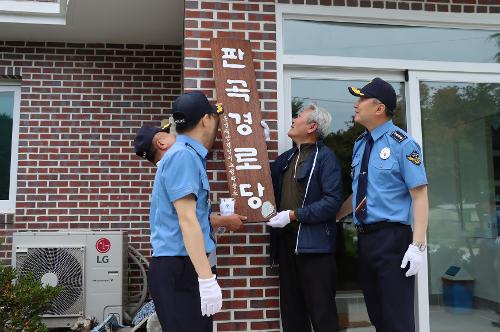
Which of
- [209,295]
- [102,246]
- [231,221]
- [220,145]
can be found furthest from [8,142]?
[209,295]

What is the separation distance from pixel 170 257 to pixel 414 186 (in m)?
1.37

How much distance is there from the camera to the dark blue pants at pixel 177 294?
7.38ft

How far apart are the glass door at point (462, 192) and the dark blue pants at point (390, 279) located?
1081mm

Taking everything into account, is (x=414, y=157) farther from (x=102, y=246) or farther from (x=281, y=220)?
(x=102, y=246)

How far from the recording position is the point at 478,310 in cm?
384

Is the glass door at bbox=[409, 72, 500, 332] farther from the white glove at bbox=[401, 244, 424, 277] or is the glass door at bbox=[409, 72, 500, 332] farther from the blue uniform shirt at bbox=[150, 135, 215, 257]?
the blue uniform shirt at bbox=[150, 135, 215, 257]

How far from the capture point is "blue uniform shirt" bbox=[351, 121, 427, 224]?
108 inches

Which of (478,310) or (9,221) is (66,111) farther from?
(478,310)

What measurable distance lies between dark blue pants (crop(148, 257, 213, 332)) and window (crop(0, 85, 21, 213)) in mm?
3476

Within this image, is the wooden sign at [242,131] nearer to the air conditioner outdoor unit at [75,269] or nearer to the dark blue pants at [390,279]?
the dark blue pants at [390,279]

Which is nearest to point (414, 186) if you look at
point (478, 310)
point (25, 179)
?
point (478, 310)

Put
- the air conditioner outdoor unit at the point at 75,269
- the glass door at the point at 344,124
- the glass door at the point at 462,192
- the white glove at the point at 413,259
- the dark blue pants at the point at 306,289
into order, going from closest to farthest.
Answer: the white glove at the point at 413,259 → the dark blue pants at the point at 306,289 → the glass door at the point at 344,124 → the glass door at the point at 462,192 → the air conditioner outdoor unit at the point at 75,269

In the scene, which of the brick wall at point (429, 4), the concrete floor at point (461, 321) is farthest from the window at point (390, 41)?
the concrete floor at point (461, 321)

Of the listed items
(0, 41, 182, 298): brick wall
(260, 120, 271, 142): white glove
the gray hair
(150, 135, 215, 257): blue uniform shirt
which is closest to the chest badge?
the gray hair
